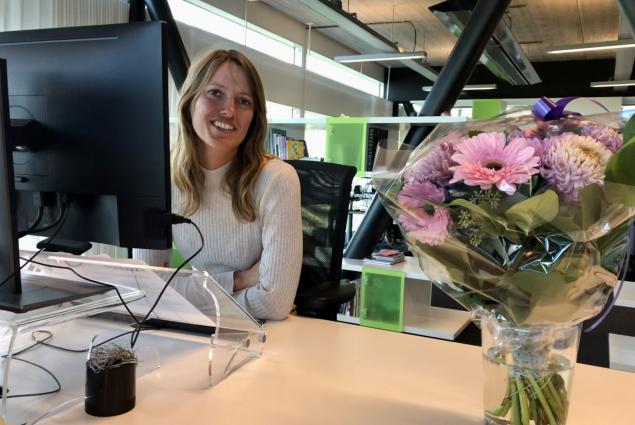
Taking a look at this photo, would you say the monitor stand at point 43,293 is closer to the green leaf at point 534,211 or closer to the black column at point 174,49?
the green leaf at point 534,211

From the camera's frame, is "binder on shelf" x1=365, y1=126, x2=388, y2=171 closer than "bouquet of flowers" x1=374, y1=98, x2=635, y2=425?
No

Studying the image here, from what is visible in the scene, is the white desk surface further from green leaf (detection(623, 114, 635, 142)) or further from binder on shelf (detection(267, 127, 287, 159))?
binder on shelf (detection(267, 127, 287, 159))

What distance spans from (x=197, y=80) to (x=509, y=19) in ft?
21.2

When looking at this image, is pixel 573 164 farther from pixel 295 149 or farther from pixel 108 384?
pixel 295 149

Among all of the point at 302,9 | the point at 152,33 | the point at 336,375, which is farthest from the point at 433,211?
the point at 302,9

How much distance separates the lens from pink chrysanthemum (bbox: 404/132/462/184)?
26.3 inches

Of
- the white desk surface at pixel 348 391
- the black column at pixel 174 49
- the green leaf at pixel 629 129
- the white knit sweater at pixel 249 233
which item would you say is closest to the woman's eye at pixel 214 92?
the white knit sweater at pixel 249 233

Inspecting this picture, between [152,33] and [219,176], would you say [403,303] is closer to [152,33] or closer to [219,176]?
[219,176]

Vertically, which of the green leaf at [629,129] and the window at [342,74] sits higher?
Answer: the window at [342,74]

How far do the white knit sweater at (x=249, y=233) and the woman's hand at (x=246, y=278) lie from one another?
0.12ft

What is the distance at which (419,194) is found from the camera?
2.24ft

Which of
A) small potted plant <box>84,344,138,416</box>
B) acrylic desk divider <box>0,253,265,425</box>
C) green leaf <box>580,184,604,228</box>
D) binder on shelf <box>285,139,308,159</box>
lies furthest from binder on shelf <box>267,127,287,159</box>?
green leaf <box>580,184,604,228</box>

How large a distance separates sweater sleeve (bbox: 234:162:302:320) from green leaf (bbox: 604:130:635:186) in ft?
3.01

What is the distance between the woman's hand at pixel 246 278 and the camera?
152 cm
